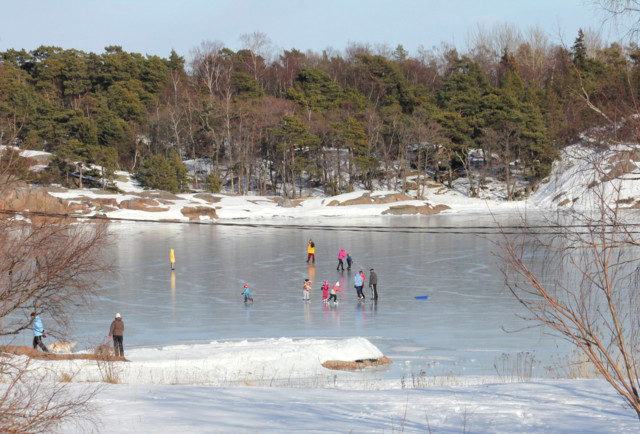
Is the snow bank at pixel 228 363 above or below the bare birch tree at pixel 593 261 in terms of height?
below

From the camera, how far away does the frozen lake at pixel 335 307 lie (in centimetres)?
1409

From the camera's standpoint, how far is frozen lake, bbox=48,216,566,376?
1409 cm

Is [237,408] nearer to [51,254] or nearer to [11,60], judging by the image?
[51,254]

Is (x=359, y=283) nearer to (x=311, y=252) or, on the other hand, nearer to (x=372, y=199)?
(x=311, y=252)

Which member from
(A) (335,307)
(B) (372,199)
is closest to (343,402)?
(A) (335,307)

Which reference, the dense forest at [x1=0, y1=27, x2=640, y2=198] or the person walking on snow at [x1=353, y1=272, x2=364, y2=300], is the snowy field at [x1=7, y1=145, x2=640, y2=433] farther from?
the dense forest at [x1=0, y1=27, x2=640, y2=198]

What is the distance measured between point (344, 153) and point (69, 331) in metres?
62.4

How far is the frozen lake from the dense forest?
122 ft

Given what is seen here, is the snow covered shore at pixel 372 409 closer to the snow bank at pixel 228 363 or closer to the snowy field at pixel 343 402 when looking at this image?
the snowy field at pixel 343 402

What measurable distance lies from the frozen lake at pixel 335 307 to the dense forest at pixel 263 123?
37135 mm

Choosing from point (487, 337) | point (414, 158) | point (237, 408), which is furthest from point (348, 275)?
point (414, 158)

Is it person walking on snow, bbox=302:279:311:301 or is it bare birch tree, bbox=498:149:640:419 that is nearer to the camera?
bare birch tree, bbox=498:149:640:419

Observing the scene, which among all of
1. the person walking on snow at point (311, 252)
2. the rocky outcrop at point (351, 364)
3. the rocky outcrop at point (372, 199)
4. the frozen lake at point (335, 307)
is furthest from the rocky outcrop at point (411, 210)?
the rocky outcrop at point (351, 364)

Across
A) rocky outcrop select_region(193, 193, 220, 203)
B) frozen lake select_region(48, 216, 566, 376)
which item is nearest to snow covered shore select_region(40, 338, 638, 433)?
frozen lake select_region(48, 216, 566, 376)
